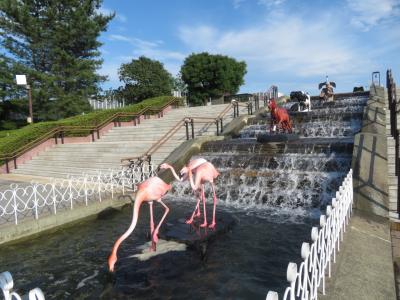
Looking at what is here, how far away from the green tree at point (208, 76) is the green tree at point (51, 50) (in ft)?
61.5

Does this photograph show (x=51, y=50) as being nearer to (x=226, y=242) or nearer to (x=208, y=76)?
(x=208, y=76)

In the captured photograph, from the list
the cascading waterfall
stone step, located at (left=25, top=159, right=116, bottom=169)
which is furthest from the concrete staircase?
the cascading waterfall

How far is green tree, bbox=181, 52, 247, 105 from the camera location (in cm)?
4709

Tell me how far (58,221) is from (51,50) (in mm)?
24620

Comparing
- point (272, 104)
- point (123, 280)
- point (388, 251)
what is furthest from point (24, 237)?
point (272, 104)

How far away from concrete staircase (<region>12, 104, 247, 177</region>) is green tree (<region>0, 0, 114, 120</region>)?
10.2 m

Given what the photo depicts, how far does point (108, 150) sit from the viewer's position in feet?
57.6

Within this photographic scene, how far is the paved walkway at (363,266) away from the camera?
13.3 ft

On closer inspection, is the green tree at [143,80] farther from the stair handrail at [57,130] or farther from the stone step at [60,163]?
the stone step at [60,163]

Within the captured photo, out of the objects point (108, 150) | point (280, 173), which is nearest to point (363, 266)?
point (280, 173)

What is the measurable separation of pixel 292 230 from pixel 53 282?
4.84 m

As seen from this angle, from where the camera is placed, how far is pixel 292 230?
750 centimetres

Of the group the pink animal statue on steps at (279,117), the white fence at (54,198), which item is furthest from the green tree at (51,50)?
the pink animal statue on steps at (279,117)

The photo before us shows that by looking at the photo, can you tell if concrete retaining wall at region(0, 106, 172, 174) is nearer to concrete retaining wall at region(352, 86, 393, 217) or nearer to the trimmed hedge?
the trimmed hedge
